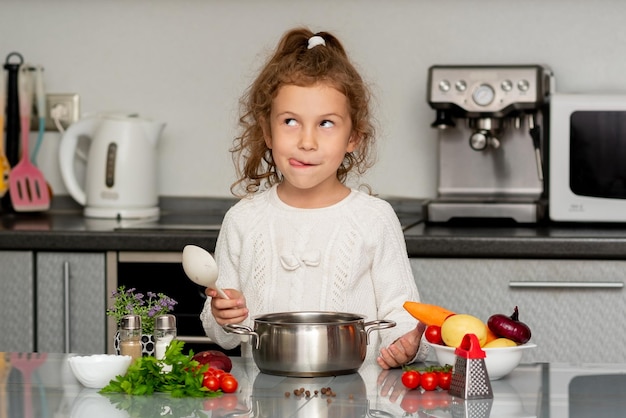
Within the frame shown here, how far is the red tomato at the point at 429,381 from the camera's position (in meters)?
1.34

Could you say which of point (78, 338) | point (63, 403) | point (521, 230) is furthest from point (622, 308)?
point (63, 403)

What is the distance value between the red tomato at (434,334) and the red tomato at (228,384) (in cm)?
28

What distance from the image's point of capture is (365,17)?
9.81 feet

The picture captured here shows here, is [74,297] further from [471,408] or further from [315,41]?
[471,408]

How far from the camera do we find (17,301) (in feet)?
8.17

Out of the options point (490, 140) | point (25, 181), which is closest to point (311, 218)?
point (490, 140)

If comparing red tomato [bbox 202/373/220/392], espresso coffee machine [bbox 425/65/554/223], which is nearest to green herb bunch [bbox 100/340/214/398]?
red tomato [bbox 202/373/220/392]

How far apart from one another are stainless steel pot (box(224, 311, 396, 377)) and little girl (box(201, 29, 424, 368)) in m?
0.26

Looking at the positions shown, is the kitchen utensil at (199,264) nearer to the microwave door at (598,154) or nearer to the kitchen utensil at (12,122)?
the microwave door at (598,154)

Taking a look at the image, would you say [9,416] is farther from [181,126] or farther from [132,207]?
[181,126]

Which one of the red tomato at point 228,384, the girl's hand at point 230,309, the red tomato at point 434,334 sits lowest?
the red tomato at point 228,384

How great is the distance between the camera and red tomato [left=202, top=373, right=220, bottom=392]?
4.32 ft

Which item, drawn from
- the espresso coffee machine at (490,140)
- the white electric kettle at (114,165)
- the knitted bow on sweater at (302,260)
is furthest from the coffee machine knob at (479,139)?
the knitted bow on sweater at (302,260)

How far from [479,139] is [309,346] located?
149 cm
